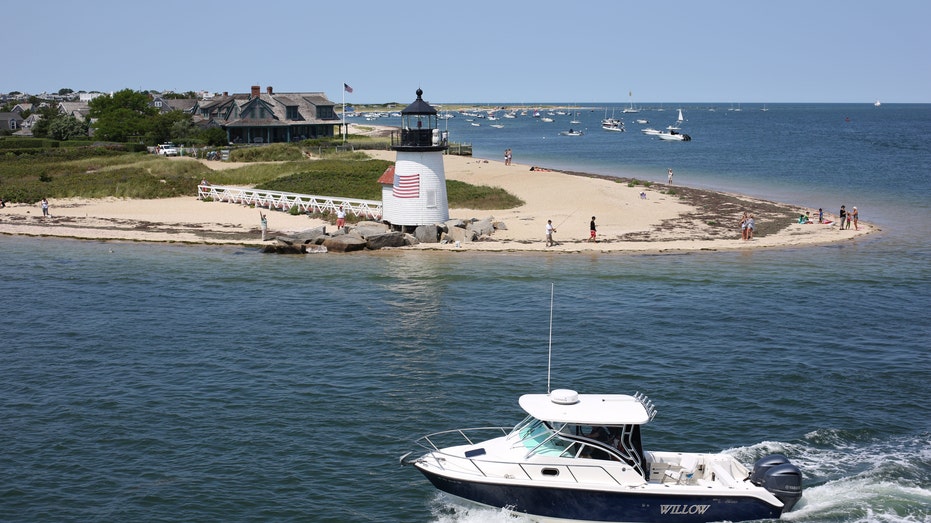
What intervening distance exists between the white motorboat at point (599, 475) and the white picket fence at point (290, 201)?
3442cm

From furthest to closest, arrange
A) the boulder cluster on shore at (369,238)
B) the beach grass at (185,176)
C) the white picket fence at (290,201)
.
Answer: the beach grass at (185,176) → the white picket fence at (290,201) → the boulder cluster on shore at (369,238)

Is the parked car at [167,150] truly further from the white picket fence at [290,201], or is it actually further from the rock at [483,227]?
the rock at [483,227]

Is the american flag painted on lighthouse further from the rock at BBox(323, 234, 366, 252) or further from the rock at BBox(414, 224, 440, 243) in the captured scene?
the rock at BBox(323, 234, 366, 252)

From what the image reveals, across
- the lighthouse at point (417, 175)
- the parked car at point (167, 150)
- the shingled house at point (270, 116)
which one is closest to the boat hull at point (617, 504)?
the lighthouse at point (417, 175)

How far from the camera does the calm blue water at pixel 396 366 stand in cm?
1856

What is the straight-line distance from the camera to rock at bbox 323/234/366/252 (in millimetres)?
43938

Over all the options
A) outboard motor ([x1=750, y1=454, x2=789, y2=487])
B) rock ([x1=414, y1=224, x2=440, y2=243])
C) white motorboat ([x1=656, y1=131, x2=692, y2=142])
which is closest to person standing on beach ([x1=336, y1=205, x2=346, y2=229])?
rock ([x1=414, y1=224, x2=440, y2=243])

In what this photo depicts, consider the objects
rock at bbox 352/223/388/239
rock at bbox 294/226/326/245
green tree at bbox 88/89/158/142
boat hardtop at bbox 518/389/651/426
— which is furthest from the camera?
green tree at bbox 88/89/158/142

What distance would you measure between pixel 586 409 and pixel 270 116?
8804cm

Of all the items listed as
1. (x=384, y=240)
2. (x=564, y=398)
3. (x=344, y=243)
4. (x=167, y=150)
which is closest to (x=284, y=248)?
(x=344, y=243)

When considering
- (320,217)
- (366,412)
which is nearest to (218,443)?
(366,412)

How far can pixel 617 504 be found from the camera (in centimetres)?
1585

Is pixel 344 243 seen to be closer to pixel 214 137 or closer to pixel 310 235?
pixel 310 235

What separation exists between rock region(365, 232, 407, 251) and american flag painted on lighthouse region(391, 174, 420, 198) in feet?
6.99
